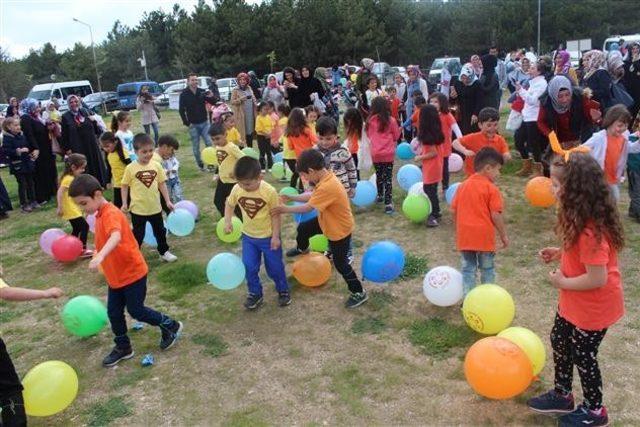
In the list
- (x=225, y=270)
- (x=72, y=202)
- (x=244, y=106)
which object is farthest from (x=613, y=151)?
(x=244, y=106)

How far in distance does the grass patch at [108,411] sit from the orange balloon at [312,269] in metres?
2.01

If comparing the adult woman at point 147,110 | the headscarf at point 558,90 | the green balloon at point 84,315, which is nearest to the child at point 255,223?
the green balloon at point 84,315

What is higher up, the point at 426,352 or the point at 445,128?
the point at 445,128

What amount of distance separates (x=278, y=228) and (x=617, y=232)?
278cm

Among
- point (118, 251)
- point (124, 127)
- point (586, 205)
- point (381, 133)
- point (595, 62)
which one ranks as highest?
point (595, 62)

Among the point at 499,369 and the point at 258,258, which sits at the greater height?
the point at 258,258

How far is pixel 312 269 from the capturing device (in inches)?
202

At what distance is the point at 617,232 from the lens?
9.04ft

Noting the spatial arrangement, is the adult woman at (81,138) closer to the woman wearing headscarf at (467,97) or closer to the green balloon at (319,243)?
the green balloon at (319,243)

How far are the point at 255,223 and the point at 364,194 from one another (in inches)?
114

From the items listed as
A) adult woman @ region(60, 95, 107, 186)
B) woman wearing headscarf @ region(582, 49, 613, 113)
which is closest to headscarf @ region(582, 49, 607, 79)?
woman wearing headscarf @ region(582, 49, 613, 113)

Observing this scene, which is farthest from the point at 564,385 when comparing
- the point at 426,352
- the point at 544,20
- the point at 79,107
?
the point at 544,20

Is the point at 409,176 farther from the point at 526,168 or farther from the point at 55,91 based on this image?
the point at 55,91

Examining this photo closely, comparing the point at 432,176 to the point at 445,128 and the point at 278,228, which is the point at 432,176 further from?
the point at 278,228
